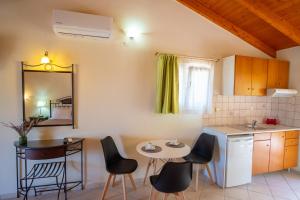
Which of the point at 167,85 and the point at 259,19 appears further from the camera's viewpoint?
the point at 259,19

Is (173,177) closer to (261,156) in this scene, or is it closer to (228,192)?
(228,192)

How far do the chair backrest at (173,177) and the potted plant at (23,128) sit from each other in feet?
5.80

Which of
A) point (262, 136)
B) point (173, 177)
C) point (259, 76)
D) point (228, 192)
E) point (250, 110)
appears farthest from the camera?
point (250, 110)

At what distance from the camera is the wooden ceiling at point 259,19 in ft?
8.88

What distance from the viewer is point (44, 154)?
2.24 metres

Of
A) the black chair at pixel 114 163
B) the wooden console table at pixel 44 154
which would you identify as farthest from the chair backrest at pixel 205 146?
the wooden console table at pixel 44 154

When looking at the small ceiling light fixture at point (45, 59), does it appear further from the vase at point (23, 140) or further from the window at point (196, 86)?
the window at point (196, 86)

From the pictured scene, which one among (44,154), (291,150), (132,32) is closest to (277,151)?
(291,150)

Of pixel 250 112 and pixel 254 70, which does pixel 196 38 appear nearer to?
pixel 254 70

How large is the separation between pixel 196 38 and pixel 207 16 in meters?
0.45

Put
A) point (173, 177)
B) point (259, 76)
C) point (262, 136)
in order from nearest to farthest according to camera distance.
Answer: point (173, 177)
point (262, 136)
point (259, 76)

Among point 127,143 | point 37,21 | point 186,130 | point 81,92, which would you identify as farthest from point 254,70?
point 37,21

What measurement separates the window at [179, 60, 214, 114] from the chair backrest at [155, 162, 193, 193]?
1425mm

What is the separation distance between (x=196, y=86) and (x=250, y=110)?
141 cm
